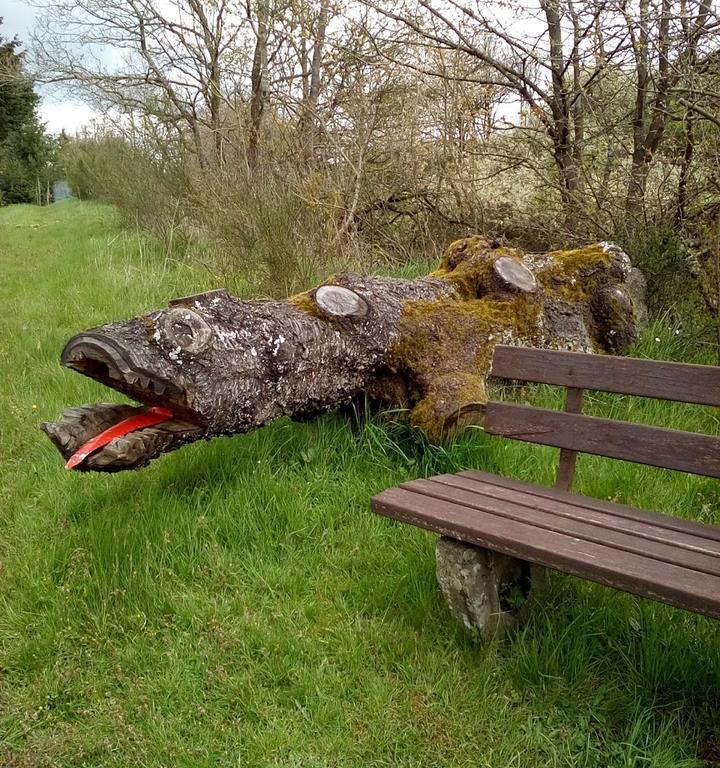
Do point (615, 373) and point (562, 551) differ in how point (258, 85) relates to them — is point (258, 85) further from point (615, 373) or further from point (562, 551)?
point (562, 551)

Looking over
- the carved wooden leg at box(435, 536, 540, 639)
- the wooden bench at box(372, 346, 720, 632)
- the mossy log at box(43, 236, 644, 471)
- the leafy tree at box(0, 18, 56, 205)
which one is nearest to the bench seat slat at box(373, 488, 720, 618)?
the wooden bench at box(372, 346, 720, 632)

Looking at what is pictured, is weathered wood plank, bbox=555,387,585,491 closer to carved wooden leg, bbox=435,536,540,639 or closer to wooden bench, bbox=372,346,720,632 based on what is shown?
wooden bench, bbox=372,346,720,632

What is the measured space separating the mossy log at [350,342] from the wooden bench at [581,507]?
31.3 inches

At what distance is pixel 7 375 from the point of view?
19.2 feet

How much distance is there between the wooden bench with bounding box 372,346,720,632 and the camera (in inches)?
86.8

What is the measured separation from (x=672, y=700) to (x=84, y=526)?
2.61 metres

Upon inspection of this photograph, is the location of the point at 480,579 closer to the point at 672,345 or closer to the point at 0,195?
the point at 672,345

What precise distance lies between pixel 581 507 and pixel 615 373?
0.58 m

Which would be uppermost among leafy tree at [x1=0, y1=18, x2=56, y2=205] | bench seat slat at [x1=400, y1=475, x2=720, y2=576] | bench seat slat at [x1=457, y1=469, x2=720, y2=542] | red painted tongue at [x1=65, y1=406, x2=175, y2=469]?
leafy tree at [x1=0, y1=18, x2=56, y2=205]

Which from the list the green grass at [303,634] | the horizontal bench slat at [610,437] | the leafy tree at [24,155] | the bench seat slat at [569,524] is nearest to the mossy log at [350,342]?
the green grass at [303,634]

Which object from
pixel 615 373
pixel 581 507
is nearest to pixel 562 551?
pixel 581 507

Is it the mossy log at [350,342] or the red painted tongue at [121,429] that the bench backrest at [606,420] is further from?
the red painted tongue at [121,429]

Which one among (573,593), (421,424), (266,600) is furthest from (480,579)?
(421,424)

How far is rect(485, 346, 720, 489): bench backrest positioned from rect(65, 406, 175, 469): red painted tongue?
4.97ft
